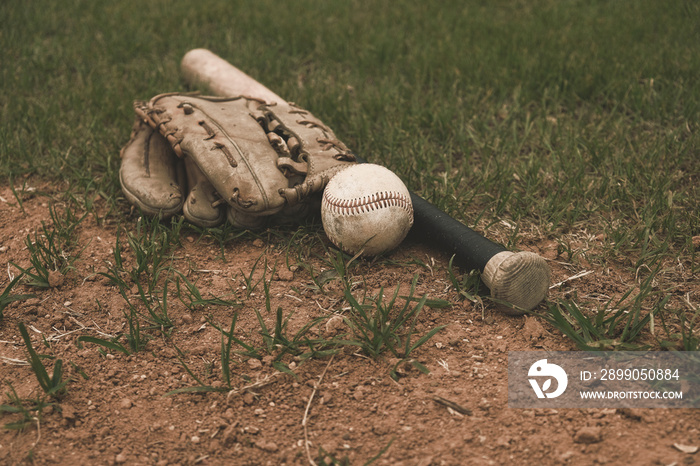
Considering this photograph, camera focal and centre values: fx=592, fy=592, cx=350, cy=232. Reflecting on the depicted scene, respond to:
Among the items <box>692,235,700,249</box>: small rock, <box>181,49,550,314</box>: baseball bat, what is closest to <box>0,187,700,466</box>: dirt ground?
<box>181,49,550,314</box>: baseball bat

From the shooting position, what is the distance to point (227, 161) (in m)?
2.90

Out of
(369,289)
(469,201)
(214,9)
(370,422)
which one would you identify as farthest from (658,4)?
(370,422)

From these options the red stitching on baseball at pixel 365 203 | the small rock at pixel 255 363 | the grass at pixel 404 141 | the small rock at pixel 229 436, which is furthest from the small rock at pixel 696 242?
the small rock at pixel 229 436

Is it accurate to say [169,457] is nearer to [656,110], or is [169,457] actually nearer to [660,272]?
[660,272]

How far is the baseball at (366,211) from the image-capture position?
262 cm

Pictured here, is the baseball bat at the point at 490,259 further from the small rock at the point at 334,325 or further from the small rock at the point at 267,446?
the small rock at the point at 267,446

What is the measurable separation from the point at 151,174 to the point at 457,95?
2.21m

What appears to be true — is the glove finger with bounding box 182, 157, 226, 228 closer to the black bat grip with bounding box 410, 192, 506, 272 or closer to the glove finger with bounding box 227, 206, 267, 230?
the glove finger with bounding box 227, 206, 267, 230

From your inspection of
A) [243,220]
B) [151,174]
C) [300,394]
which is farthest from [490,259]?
[151,174]

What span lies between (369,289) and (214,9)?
4147mm

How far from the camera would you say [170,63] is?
4.81m

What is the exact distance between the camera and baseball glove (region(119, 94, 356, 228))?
9.34 feet

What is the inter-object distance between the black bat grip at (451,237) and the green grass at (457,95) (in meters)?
0.14

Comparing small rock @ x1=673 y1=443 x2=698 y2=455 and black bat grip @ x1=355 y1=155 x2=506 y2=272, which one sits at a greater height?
black bat grip @ x1=355 y1=155 x2=506 y2=272
